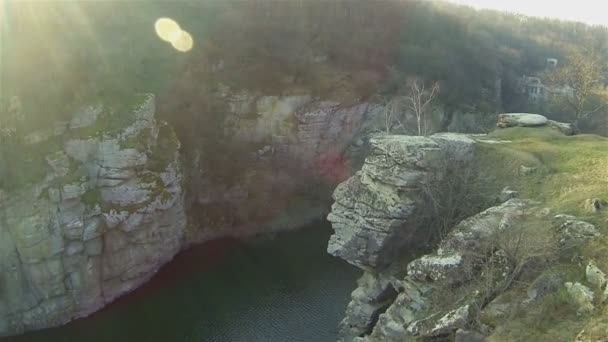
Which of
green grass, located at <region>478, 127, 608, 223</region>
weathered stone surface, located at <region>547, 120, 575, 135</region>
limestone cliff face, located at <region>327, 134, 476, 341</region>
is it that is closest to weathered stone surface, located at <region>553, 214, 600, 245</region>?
green grass, located at <region>478, 127, 608, 223</region>

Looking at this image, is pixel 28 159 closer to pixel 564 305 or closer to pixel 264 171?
pixel 264 171

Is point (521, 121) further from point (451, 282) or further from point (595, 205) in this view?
point (451, 282)

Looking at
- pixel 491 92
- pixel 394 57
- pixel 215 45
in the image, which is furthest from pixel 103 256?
pixel 491 92

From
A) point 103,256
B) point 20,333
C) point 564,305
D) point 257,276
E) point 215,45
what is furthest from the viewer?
point 215,45

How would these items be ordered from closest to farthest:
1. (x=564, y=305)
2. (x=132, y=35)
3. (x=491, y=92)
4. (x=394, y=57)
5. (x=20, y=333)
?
1. (x=564, y=305)
2. (x=20, y=333)
3. (x=132, y=35)
4. (x=394, y=57)
5. (x=491, y=92)

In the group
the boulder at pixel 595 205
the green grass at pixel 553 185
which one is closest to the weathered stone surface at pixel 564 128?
the green grass at pixel 553 185
